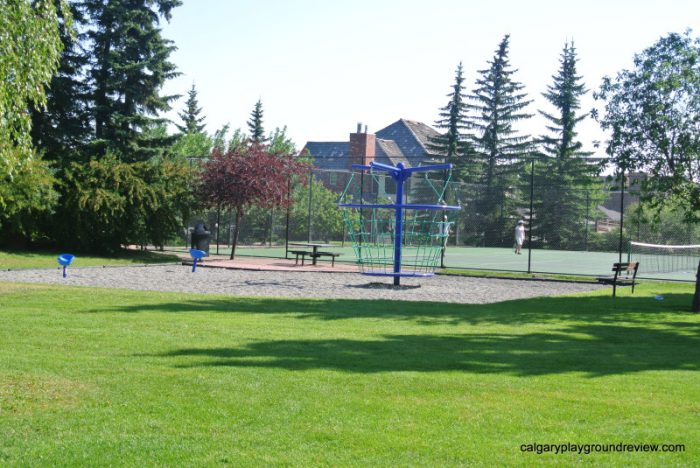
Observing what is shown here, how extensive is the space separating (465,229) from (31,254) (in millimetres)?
16515

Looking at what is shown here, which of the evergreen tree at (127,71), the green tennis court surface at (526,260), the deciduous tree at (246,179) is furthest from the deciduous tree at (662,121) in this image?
the evergreen tree at (127,71)

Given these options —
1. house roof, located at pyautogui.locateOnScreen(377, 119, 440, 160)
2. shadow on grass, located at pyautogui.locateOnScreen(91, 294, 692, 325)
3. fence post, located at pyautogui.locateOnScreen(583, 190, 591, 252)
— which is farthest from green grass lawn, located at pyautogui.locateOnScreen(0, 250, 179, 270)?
house roof, located at pyautogui.locateOnScreen(377, 119, 440, 160)

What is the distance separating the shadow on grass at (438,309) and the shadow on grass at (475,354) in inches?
88.8

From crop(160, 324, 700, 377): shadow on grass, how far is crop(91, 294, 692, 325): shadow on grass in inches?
88.8

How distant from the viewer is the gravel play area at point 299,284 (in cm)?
1833

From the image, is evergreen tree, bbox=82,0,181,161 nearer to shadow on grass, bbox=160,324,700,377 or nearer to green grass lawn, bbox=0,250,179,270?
green grass lawn, bbox=0,250,179,270

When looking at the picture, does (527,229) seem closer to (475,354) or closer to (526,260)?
(526,260)

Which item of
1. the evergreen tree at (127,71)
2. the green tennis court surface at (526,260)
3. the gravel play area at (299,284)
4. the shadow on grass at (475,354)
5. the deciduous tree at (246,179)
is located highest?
the evergreen tree at (127,71)

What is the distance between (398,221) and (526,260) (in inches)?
506

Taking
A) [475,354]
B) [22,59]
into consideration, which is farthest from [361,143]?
[475,354]

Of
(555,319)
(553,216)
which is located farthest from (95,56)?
(555,319)

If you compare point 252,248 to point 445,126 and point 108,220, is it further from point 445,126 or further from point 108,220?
point 445,126

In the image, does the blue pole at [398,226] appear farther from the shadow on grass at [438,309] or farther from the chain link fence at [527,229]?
the chain link fence at [527,229]

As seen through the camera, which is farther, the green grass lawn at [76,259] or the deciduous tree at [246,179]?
the deciduous tree at [246,179]
